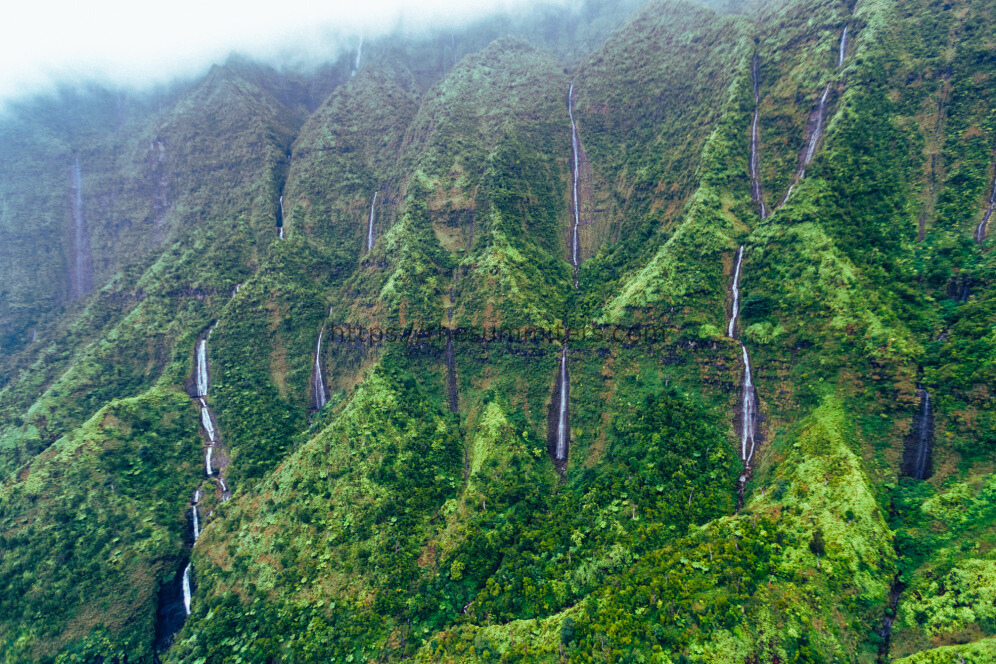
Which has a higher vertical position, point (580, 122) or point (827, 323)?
point (580, 122)

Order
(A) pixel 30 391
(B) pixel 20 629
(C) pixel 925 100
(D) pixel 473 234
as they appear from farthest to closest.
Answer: (D) pixel 473 234 → (A) pixel 30 391 → (C) pixel 925 100 → (B) pixel 20 629

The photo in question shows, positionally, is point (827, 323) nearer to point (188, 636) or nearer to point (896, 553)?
point (896, 553)

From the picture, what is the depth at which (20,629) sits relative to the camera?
4122 cm

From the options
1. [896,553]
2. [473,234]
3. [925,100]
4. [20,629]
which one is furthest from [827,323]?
[20,629]

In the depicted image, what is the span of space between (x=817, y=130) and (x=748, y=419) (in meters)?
44.9

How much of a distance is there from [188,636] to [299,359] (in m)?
39.6

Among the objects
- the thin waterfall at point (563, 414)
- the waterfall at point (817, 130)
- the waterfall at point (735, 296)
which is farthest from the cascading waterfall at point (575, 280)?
the waterfall at point (817, 130)

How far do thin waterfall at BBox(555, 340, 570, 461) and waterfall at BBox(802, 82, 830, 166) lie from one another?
4390cm

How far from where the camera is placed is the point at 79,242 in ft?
337

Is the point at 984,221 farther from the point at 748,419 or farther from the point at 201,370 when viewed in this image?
the point at 201,370

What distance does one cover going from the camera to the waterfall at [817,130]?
180ft

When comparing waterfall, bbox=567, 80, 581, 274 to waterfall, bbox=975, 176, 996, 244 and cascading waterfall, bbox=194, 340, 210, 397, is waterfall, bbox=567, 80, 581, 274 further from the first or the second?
cascading waterfall, bbox=194, 340, 210, 397

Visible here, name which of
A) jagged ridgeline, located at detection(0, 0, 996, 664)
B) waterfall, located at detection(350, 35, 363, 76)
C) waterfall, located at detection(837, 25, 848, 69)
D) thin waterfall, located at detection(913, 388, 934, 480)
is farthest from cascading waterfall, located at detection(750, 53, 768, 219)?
waterfall, located at detection(350, 35, 363, 76)

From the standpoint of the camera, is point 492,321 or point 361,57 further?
point 361,57
